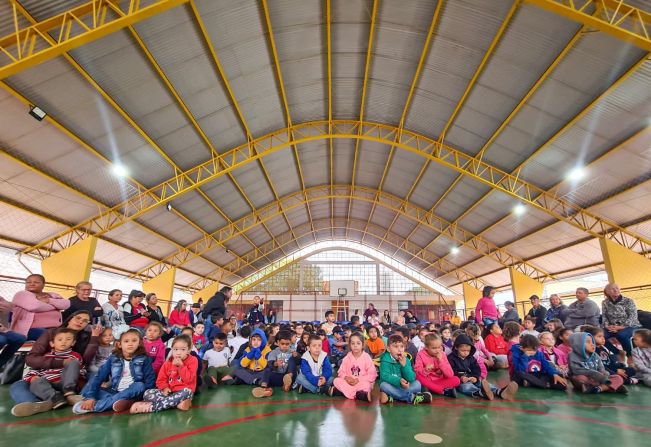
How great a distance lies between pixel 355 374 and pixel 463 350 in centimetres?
164

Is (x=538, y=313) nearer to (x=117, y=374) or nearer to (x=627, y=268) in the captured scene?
(x=627, y=268)

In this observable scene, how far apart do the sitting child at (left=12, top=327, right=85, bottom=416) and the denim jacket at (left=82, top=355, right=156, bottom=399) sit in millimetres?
284

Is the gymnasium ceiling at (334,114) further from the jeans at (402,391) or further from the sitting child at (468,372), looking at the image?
the jeans at (402,391)

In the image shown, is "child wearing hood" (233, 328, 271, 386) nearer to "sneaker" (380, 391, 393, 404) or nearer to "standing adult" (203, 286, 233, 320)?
"sneaker" (380, 391, 393, 404)

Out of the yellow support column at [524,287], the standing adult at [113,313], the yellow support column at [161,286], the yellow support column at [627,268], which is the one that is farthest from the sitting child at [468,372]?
the yellow support column at [161,286]

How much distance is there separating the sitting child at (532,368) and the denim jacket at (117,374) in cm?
548

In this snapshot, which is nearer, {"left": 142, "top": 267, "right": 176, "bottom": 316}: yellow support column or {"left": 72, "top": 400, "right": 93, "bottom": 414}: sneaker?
{"left": 72, "top": 400, "right": 93, "bottom": 414}: sneaker

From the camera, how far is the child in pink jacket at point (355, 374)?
181 inches

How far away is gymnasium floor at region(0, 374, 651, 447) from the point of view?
9.66 feet

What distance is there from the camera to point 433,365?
188 inches

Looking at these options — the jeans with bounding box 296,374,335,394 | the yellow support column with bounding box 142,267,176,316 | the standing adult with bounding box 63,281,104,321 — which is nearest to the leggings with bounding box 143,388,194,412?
the jeans with bounding box 296,374,335,394

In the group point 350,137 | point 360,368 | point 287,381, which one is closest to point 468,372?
point 360,368

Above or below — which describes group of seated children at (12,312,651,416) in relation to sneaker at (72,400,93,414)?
above

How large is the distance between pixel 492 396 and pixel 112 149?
45.2 feet
